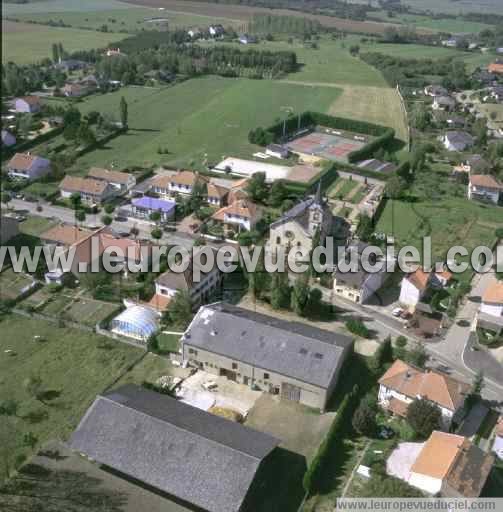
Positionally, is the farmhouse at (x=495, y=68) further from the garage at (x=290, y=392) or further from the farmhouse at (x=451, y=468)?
the farmhouse at (x=451, y=468)

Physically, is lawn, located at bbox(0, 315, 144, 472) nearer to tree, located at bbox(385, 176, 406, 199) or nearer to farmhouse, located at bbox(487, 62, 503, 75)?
tree, located at bbox(385, 176, 406, 199)

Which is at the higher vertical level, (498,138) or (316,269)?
(498,138)

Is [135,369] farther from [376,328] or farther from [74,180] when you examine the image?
[74,180]

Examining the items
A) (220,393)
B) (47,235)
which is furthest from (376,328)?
(47,235)

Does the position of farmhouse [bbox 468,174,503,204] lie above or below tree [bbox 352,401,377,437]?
above

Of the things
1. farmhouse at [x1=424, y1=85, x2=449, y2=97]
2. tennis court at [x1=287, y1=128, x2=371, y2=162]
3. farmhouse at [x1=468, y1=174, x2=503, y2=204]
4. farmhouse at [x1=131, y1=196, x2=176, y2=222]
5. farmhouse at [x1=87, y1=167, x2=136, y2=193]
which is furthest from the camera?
farmhouse at [x1=424, y1=85, x2=449, y2=97]

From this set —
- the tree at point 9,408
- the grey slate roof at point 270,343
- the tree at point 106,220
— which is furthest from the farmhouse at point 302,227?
the tree at point 9,408

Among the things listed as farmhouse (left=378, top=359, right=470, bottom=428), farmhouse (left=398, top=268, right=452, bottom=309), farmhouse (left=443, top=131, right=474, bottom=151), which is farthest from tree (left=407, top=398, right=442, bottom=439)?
farmhouse (left=443, top=131, right=474, bottom=151)
